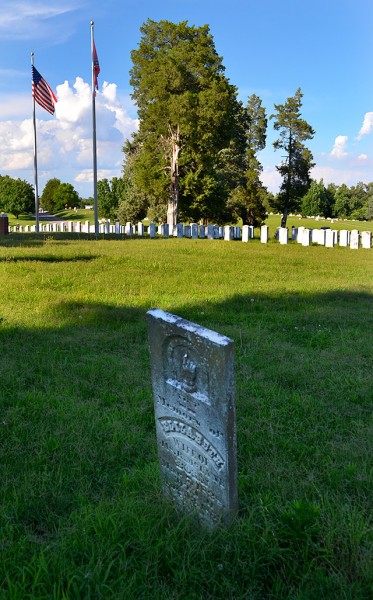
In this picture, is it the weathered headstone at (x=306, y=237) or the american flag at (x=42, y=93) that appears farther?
the american flag at (x=42, y=93)

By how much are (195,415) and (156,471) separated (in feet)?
2.68

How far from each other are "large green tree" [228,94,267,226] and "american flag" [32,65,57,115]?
17761mm

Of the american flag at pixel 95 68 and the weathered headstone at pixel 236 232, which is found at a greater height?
the american flag at pixel 95 68

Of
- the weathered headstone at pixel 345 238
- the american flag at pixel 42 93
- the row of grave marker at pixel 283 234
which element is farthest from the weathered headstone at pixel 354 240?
the american flag at pixel 42 93

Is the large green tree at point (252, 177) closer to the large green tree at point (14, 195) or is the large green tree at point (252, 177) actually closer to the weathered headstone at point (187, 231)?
the weathered headstone at point (187, 231)

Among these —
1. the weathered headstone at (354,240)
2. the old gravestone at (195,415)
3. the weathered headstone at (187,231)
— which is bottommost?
the old gravestone at (195,415)

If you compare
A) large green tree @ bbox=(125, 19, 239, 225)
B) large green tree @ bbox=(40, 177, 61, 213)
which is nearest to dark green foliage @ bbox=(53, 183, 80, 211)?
large green tree @ bbox=(40, 177, 61, 213)

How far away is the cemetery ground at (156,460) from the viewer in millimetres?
2207

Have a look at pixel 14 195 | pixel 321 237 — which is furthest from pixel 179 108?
pixel 14 195

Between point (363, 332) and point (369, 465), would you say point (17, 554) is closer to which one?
point (369, 465)

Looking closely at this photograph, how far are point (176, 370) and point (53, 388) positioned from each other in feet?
7.78

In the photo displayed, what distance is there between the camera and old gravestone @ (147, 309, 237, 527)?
2.32m

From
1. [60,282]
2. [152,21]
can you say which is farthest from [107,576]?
[152,21]

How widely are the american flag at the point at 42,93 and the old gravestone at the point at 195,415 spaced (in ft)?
76.8
